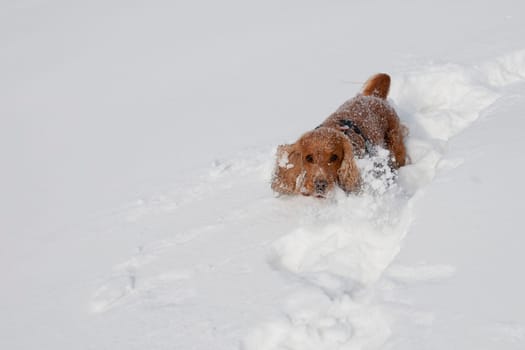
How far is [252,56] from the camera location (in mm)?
5926

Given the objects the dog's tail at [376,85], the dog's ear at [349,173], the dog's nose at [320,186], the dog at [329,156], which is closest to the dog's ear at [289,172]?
the dog at [329,156]

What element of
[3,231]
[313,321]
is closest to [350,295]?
[313,321]

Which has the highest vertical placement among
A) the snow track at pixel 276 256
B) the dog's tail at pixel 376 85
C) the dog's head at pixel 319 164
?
the dog's tail at pixel 376 85

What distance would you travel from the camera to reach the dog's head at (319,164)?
3.40 m

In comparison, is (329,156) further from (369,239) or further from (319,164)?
(369,239)

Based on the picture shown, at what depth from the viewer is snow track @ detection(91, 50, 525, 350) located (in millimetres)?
2205

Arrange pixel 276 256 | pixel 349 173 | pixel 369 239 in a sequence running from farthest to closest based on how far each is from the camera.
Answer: pixel 349 173, pixel 276 256, pixel 369 239

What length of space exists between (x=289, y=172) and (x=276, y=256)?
0.75 m

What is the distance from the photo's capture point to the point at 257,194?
3.55 metres

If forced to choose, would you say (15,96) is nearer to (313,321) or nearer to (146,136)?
(146,136)

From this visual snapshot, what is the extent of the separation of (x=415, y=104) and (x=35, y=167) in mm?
3265

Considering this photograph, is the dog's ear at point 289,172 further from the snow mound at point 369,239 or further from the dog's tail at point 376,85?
the dog's tail at point 376,85

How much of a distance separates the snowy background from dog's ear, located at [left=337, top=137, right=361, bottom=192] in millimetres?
199

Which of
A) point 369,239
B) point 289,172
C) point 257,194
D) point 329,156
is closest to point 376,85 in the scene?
point 329,156
